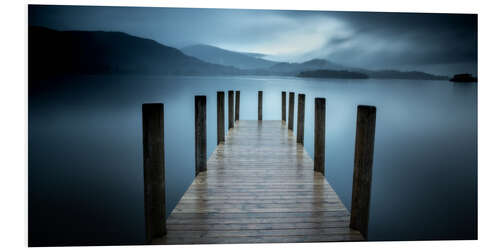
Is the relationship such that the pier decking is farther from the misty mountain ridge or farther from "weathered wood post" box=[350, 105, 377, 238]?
the misty mountain ridge

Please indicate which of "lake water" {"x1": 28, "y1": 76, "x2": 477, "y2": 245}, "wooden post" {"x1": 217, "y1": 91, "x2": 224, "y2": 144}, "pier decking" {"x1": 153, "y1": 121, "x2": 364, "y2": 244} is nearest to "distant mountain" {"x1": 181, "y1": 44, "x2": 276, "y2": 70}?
"lake water" {"x1": 28, "y1": 76, "x2": 477, "y2": 245}

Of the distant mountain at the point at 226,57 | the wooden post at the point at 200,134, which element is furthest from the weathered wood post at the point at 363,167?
the distant mountain at the point at 226,57

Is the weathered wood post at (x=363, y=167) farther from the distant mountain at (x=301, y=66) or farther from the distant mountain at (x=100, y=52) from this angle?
the distant mountain at (x=301, y=66)

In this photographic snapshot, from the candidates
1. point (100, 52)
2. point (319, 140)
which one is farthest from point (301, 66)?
point (319, 140)

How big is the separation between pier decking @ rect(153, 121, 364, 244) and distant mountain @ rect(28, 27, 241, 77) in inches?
634

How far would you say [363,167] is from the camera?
91.4 inches

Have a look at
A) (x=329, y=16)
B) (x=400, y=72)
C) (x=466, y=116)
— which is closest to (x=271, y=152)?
(x=466, y=116)

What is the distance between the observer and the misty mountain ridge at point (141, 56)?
2042 cm

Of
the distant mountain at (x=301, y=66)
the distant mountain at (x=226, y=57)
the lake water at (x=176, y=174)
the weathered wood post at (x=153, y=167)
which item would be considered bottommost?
the lake water at (x=176, y=174)

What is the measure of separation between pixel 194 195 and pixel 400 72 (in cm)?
1607

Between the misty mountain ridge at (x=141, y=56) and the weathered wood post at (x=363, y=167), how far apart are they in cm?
1589

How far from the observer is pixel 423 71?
1689cm

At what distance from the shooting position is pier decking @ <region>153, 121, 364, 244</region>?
90.0 inches

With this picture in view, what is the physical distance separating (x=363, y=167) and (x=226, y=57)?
23.7 metres
